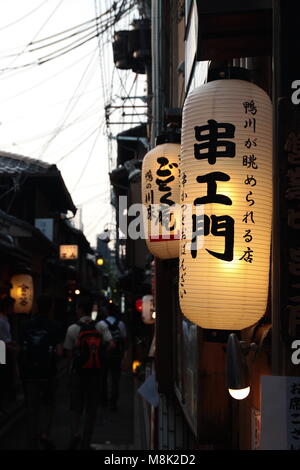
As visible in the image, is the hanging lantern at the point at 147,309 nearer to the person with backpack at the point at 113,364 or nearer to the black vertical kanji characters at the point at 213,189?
the person with backpack at the point at 113,364

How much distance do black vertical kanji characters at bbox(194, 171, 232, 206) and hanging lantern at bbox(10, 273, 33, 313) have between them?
16.5 m

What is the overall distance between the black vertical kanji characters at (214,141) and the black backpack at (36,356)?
6835 millimetres

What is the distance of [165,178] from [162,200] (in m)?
0.32

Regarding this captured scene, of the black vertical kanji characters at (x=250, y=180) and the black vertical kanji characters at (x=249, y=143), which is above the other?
the black vertical kanji characters at (x=249, y=143)

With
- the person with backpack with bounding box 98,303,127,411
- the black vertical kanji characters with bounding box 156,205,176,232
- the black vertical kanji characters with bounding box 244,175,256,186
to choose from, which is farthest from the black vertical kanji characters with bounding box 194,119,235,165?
the person with backpack with bounding box 98,303,127,411

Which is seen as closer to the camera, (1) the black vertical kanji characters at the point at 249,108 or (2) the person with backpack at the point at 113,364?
(1) the black vertical kanji characters at the point at 249,108

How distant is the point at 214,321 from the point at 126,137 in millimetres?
27956

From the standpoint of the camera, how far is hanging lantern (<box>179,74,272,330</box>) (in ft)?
14.3

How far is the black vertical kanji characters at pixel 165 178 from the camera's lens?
789 cm

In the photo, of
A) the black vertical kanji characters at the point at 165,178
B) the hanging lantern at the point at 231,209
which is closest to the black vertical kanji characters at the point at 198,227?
the hanging lantern at the point at 231,209

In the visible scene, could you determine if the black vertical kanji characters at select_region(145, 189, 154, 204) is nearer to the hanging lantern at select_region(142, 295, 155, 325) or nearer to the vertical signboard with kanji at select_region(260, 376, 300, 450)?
the vertical signboard with kanji at select_region(260, 376, 300, 450)
